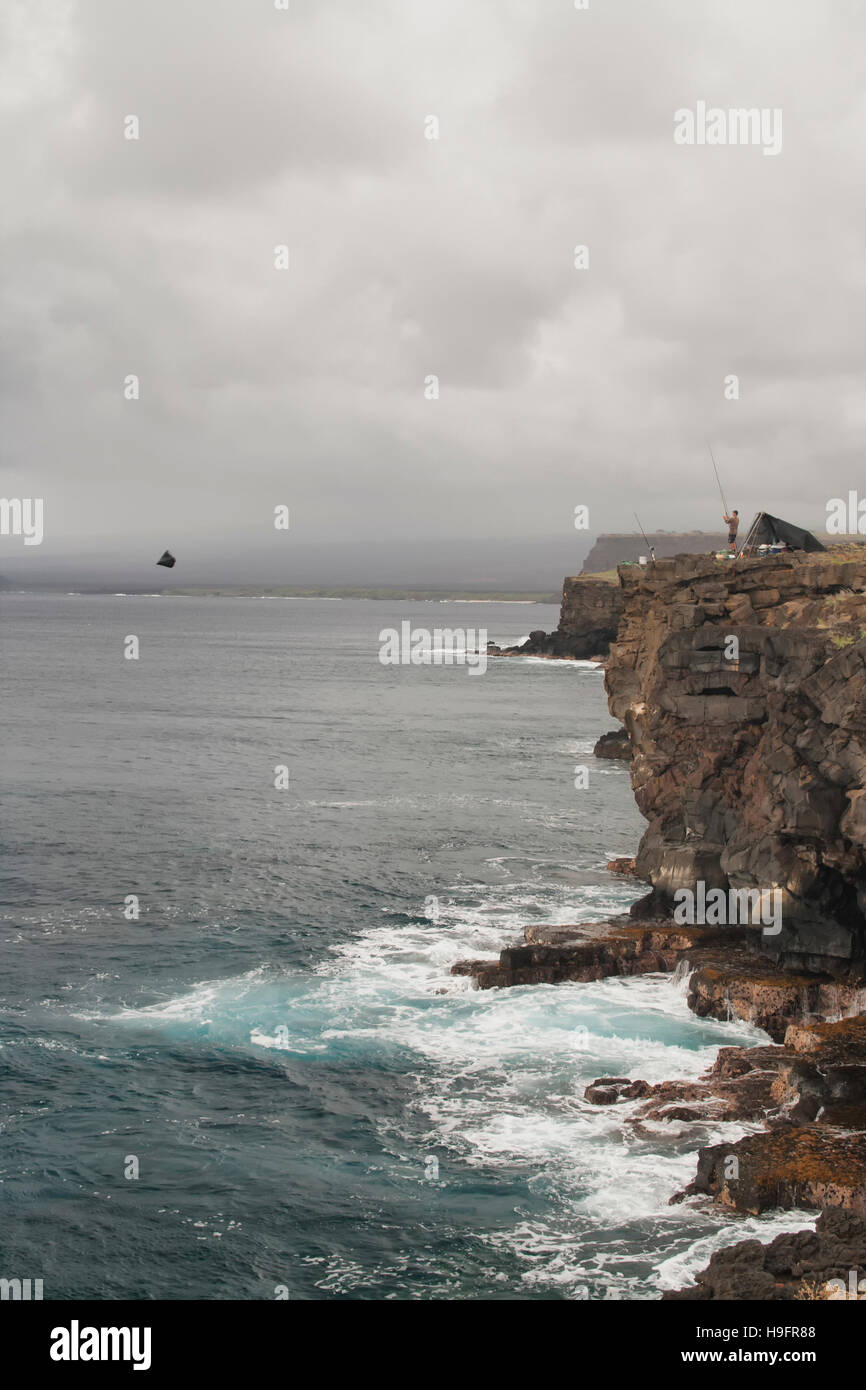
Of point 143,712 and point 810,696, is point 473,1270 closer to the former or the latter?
point 810,696

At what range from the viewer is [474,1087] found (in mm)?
32719

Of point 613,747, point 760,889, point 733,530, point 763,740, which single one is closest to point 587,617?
point 613,747

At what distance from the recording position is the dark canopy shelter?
4781 cm

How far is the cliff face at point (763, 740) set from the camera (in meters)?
36.6

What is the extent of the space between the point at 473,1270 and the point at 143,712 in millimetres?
96551

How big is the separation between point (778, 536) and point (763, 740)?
10.7 meters

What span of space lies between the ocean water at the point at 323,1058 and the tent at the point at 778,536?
16.3 metres

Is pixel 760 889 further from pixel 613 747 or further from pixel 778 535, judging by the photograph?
pixel 613 747

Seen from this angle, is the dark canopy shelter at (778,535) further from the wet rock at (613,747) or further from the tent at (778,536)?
the wet rock at (613,747)

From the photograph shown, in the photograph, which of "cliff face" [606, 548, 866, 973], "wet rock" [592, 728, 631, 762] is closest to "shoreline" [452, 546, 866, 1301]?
"cliff face" [606, 548, 866, 973]

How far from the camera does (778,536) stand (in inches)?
1895

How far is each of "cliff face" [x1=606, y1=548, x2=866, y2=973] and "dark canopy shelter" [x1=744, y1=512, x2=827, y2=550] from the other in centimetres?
299

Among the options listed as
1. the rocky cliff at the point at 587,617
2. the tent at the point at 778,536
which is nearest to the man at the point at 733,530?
the tent at the point at 778,536
